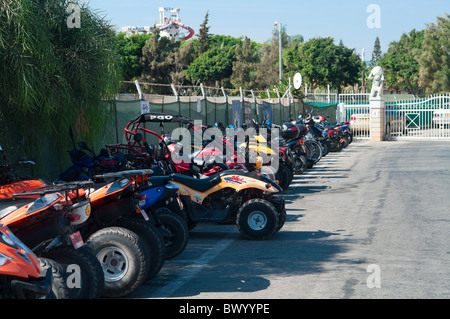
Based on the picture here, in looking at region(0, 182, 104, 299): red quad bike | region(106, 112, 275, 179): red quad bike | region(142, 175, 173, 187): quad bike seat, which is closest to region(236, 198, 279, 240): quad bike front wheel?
region(106, 112, 275, 179): red quad bike

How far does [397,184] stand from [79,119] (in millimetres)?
8412

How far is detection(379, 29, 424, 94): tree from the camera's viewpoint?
75750 millimetres

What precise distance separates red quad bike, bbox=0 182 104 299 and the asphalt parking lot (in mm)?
1076

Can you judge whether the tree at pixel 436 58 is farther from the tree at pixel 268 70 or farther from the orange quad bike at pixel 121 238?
the orange quad bike at pixel 121 238

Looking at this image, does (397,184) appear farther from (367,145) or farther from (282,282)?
(367,145)

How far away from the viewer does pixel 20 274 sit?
4.30m


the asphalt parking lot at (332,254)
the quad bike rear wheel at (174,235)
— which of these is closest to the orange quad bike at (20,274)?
the asphalt parking lot at (332,254)

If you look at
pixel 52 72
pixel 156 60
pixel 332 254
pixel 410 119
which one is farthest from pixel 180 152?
pixel 156 60

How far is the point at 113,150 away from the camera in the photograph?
11.2 meters

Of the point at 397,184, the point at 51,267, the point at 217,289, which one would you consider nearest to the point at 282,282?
the point at 217,289

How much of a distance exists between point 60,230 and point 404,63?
7530 centimetres

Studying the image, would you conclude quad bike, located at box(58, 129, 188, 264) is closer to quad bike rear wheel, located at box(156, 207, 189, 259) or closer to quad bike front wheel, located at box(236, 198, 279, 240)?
quad bike rear wheel, located at box(156, 207, 189, 259)

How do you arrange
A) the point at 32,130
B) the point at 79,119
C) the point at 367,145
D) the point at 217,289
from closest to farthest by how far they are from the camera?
the point at 217,289
the point at 32,130
the point at 79,119
the point at 367,145

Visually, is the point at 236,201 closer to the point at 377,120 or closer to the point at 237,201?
the point at 237,201
